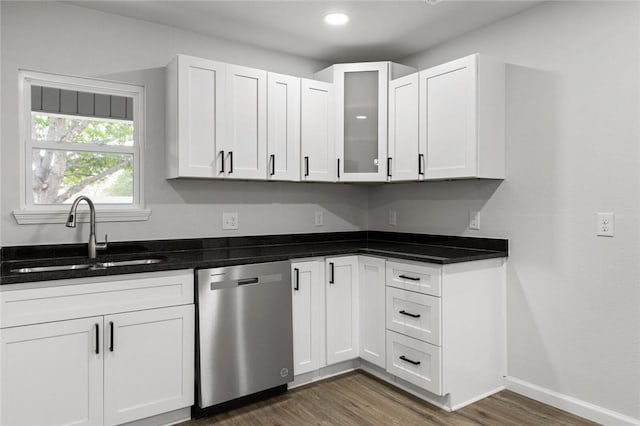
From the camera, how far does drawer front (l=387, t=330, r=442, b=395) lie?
2.46 meters

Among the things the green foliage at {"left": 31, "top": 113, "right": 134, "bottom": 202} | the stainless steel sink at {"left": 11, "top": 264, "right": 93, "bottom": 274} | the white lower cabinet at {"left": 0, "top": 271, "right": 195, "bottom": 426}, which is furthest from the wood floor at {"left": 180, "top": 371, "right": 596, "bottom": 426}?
the green foliage at {"left": 31, "top": 113, "right": 134, "bottom": 202}

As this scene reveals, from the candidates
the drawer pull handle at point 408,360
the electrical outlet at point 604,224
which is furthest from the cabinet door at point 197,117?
the electrical outlet at point 604,224

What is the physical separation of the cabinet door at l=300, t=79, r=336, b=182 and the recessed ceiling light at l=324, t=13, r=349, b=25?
0.46m

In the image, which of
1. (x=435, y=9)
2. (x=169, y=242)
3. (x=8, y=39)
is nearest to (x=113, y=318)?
(x=169, y=242)

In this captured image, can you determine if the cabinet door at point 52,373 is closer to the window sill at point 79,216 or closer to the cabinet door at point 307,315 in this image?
the window sill at point 79,216

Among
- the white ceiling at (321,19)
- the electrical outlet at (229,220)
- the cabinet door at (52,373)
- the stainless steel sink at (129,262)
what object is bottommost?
the cabinet door at (52,373)

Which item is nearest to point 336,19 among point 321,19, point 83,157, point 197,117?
point 321,19

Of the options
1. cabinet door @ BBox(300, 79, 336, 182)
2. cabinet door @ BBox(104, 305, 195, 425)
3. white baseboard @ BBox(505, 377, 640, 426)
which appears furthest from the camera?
cabinet door @ BBox(300, 79, 336, 182)

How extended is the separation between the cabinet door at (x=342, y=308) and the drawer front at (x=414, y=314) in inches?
12.0

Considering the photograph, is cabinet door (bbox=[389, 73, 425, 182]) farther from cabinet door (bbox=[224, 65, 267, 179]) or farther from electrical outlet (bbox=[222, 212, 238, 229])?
electrical outlet (bbox=[222, 212, 238, 229])

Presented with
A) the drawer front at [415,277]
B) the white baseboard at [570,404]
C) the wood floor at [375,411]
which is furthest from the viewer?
the drawer front at [415,277]

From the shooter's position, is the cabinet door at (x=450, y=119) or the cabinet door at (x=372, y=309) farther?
the cabinet door at (x=372, y=309)

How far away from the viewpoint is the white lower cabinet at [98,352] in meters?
1.89

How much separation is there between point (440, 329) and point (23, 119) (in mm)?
2703
